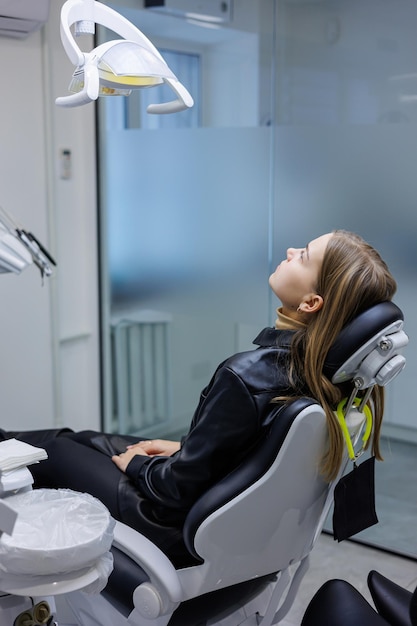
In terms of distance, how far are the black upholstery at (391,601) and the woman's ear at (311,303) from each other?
550 millimetres

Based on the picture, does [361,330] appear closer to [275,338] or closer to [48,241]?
[275,338]

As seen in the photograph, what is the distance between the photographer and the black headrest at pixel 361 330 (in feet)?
5.04

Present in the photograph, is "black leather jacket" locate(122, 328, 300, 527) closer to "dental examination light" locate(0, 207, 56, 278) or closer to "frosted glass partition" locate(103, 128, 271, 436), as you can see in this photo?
"dental examination light" locate(0, 207, 56, 278)

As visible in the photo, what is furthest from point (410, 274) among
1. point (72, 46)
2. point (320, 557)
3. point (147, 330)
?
point (72, 46)

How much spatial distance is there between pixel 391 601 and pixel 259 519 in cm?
29

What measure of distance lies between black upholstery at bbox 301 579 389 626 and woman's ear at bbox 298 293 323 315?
54cm

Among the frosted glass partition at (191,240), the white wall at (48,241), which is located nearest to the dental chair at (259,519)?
the frosted glass partition at (191,240)

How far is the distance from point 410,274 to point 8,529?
1836 mm

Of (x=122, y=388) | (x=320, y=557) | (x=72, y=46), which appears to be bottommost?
(x=320, y=557)

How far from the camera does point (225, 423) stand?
162cm

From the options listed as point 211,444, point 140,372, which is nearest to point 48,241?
point 140,372

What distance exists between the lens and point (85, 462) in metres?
1.91

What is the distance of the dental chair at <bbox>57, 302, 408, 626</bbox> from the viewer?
1541mm

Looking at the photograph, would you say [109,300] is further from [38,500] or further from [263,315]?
[38,500]
